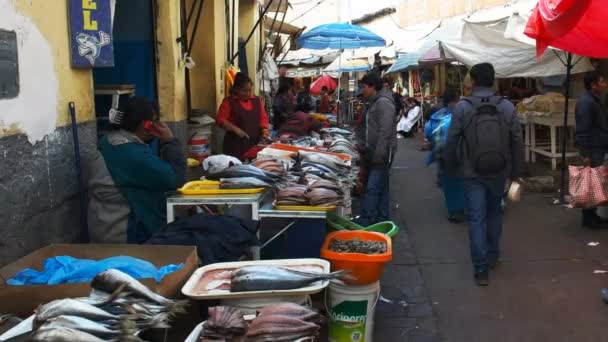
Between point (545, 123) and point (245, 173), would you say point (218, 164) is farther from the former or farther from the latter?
point (545, 123)

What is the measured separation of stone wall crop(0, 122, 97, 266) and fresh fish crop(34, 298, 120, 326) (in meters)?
1.27

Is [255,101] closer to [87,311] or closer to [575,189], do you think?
[575,189]

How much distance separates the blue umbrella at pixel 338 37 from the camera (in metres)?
11.6

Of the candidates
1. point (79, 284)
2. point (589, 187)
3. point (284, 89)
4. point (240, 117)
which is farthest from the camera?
point (284, 89)

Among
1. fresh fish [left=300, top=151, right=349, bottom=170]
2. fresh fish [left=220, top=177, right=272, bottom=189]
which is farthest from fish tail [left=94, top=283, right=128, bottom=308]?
fresh fish [left=300, top=151, right=349, bottom=170]

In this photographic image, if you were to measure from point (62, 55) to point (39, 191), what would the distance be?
97 cm

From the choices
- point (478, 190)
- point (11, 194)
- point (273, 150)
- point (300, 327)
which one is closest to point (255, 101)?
point (273, 150)

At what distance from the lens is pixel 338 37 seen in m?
11.8

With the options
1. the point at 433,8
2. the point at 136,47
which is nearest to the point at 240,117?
the point at 136,47

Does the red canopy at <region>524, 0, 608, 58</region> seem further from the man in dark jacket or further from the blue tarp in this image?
the blue tarp

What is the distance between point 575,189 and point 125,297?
19.2 ft

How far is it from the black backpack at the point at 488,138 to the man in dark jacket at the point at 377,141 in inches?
66.7

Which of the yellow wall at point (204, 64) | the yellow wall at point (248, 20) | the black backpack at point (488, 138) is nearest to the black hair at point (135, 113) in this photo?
the black backpack at point (488, 138)

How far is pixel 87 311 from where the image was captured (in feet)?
8.12
